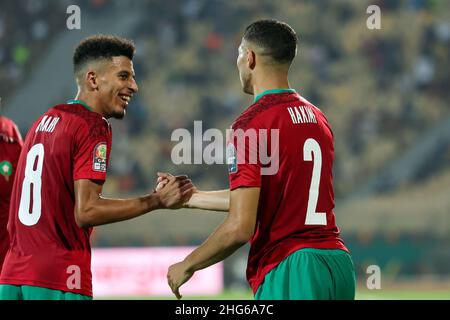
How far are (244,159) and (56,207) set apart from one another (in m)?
1.15

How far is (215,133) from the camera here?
Result: 17328mm

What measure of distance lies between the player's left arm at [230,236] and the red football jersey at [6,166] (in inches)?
77.5

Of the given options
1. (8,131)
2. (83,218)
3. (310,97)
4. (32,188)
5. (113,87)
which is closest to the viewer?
(83,218)

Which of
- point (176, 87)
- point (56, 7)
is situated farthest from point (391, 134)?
point (56, 7)

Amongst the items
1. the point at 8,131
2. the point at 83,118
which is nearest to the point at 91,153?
the point at 83,118

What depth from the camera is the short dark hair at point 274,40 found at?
4707 millimetres

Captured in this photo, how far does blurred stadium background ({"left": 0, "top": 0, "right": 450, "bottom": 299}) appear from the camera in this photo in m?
15.5

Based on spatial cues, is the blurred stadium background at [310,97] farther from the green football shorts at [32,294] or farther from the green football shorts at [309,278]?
A: the green football shorts at [309,278]

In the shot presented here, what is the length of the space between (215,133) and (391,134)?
374 cm

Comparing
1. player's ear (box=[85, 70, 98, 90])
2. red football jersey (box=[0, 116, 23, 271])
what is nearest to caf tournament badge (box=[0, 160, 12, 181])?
red football jersey (box=[0, 116, 23, 271])

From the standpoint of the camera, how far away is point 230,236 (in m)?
4.32

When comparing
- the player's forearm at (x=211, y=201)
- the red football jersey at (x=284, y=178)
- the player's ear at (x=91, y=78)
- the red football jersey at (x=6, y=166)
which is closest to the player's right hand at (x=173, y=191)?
the player's forearm at (x=211, y=201)

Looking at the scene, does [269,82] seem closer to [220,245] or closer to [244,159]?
[244,159]

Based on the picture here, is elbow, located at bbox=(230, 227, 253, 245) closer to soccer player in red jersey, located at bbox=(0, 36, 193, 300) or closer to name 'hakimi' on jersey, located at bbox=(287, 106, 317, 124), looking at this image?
name 'hakimi' on jersey, located at bbox=(287, 106, 317, 124)
